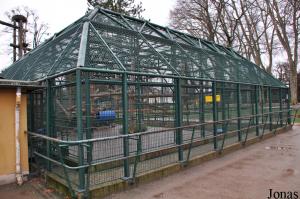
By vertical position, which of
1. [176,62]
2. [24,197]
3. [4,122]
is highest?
[176,62]

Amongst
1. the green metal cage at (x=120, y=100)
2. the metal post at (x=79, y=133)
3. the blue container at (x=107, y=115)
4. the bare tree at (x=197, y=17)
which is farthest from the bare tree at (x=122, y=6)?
the metal post at (x=79, y=133)

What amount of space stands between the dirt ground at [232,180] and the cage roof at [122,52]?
2.25 meters

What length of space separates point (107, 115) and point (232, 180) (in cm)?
285

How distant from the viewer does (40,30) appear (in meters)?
24.4

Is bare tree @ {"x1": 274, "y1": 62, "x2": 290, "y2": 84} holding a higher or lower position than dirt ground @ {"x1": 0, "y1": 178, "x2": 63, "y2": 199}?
higher

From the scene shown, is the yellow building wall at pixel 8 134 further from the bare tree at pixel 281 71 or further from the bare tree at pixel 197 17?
the bare tree at pixel 281 71

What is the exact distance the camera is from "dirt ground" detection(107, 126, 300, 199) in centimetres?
431

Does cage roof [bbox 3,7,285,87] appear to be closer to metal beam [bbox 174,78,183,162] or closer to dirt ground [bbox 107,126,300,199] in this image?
metal beam [bbox 174,78,183,162]

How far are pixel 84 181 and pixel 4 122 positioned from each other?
2.27 metres

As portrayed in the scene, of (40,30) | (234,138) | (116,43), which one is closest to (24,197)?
(116,43)

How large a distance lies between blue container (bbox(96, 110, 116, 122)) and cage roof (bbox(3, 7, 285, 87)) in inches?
38.5

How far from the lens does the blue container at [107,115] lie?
5.25 metres

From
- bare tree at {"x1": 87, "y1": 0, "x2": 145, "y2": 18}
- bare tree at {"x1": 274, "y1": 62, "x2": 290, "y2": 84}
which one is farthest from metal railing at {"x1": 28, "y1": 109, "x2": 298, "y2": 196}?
bare tree at {"x1": 274, "y1": 62, "x2": 290, "y2": 84}

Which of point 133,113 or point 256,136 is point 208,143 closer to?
point 256,136
